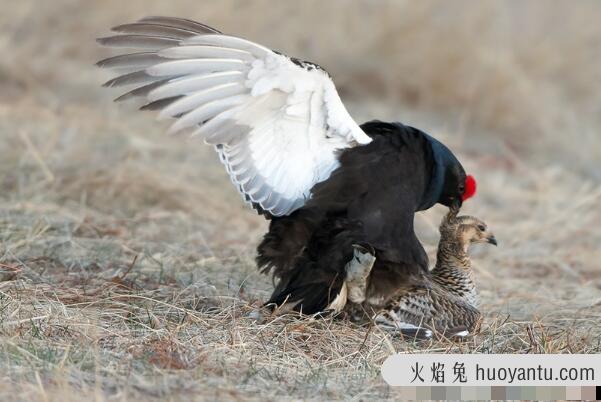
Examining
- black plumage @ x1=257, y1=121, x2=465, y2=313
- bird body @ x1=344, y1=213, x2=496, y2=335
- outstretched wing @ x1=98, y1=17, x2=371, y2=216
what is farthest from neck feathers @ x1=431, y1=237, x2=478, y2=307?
outstretched wing @ x1=98, y1=17, x2=371, y2=216

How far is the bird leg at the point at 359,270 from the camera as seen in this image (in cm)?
450

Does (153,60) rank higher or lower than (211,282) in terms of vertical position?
higher

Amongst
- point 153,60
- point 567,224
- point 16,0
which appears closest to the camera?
point 153,60

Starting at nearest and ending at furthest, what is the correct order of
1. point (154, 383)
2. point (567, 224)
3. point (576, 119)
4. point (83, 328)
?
1. point (154, 383)
2. point (83, 328)
3. point (567, 224)
4. point (576, 119)

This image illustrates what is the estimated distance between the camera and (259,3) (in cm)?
1051

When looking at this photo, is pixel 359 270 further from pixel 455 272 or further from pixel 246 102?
pixel 246 102

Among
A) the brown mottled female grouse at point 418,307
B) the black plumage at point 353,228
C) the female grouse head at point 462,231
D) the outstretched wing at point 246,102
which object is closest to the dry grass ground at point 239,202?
the brown mottled female grouse at point 418,307

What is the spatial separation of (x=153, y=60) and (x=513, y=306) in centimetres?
212

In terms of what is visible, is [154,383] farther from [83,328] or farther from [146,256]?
[146,256]

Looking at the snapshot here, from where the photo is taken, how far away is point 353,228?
14.9ft

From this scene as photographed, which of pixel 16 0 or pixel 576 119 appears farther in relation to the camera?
pixel 576 119

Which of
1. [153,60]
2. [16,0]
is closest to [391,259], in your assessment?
[153,60]

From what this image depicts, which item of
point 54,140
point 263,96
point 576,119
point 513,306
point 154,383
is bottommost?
point 154,383

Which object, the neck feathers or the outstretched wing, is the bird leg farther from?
the neck feathers
